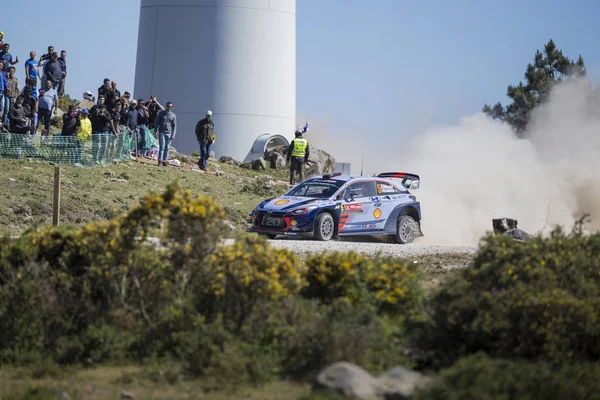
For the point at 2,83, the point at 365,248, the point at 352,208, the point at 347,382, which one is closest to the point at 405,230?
the point at 352,208

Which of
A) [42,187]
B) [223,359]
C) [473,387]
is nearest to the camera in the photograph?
[473,387]

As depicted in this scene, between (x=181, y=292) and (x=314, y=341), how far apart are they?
1762mm

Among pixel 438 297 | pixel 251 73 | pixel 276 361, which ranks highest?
pixel 251 73

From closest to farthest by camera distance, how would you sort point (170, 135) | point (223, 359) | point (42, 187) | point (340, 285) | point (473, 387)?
point (473, 387) → point (223, 359) → point (340, 285) → point (42, 187) → point (170, 135)

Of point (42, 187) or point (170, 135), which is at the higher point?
point (170, 135)

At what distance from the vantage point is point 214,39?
4094 centimetres

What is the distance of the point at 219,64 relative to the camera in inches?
1614

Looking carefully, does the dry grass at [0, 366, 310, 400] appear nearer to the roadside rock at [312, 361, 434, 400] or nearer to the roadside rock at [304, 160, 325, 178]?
the roadside rock at [312, 361, 434, 400]

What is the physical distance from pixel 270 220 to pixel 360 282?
34.7 feet

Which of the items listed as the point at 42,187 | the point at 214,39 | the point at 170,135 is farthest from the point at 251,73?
the point at 42,187

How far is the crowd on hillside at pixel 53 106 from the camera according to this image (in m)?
26.3

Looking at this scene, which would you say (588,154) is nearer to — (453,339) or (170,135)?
(170,135)

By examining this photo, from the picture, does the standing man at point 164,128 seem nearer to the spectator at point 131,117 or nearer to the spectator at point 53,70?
the spectator at point 131,117

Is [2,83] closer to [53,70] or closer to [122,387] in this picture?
[53,70]
